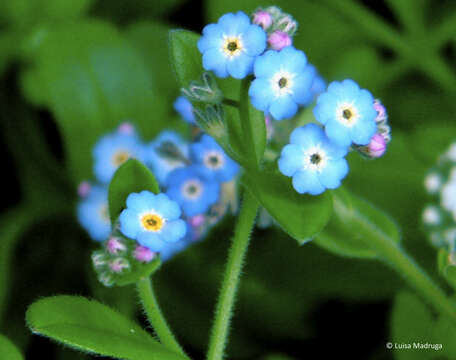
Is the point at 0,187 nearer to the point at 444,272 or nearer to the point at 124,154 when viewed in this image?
the point at 124,154

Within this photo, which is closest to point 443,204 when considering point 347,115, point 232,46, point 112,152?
point 347,115

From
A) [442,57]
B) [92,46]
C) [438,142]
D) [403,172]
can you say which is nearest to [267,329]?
[403,172]

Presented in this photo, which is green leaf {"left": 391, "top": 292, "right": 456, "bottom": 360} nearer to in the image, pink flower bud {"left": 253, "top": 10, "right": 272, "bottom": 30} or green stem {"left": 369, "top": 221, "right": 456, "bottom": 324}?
green stem {"left": 369, "top": 221, "right": 456, "bottom": 324}

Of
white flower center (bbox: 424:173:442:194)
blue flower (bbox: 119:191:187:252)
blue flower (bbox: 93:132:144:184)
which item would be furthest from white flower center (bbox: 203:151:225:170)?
white flower center (bbox: 424:173:442:194)

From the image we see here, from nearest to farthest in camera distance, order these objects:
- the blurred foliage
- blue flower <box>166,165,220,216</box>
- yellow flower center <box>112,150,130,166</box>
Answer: blue flower <box>166,165,220,216</box> < yellow flower center <box>112,150,130,166</box> < the blurred foliage

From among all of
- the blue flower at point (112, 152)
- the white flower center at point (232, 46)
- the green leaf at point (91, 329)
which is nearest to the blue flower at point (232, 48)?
the white flower center at point (232, 46)

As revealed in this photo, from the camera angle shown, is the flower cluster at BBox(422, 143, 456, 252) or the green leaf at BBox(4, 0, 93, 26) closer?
the flower cluster at BBox(422, 143, 456, 252)
